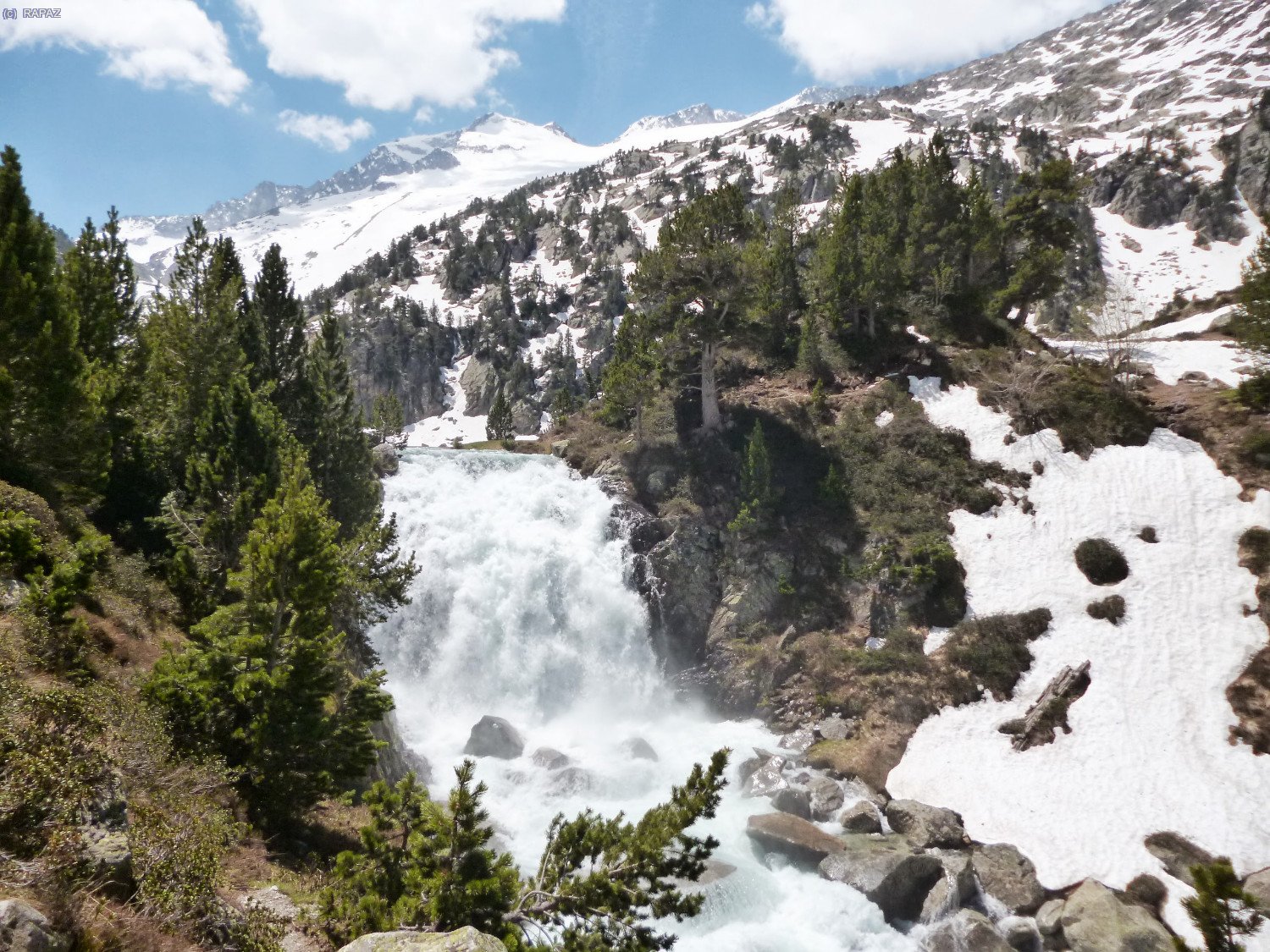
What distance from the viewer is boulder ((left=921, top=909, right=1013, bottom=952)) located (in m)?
15.2

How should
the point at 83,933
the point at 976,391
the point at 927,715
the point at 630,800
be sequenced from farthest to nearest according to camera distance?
the point at 976,391, the point at 927,715, the point at 630,800, the point at 83,933

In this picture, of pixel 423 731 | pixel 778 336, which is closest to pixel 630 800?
pixel 423 731

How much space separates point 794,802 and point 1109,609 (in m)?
15.7

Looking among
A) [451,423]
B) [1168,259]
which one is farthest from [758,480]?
[1168,259]

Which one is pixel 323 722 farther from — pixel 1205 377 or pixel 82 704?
pixel 1205 377

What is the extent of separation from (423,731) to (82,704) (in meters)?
19.4

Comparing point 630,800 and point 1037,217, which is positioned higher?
point 1037,217

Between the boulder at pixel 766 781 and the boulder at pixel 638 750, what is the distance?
381cm

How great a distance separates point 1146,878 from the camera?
17234 millimetres

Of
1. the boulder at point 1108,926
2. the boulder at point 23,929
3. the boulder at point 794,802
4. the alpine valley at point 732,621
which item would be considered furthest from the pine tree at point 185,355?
the boulder at point 1108,926

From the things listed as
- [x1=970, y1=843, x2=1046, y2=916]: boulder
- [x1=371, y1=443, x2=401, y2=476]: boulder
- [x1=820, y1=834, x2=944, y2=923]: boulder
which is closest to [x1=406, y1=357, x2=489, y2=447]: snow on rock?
[x1=371, y1=443, x2=401, y2=476]: boulder

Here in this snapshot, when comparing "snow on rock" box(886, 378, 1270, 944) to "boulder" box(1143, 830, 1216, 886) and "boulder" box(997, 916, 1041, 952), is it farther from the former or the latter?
"boulder" box(997, 916, 1041, 952)

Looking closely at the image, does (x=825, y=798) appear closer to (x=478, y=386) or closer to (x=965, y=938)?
(x=965, y=938)

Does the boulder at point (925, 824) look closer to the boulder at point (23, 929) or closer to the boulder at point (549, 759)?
the boulder at point (549, 759)
